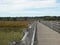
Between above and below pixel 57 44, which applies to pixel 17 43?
above

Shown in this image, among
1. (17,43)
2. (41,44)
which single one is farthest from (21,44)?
(41,44)

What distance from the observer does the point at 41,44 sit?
9320 mm

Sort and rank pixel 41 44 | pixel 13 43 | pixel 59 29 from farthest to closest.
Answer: pixel 59 29
pixel 41 44
pixel 13 43

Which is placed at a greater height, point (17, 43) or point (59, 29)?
point (17, 43)

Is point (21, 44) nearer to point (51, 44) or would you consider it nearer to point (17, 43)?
point (17, 43)

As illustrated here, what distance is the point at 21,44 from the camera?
3373 mm

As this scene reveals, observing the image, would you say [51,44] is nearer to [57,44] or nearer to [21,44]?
[57,44]

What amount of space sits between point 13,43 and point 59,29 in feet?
47.9

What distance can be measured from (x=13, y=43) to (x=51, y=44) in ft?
21.1

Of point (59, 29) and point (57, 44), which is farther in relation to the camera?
point (59, 29)

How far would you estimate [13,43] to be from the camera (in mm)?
3336

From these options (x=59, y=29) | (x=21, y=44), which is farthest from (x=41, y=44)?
(x=59, y=29)

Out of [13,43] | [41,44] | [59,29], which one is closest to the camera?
[13,43]

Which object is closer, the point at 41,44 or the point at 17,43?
the point at 17,43
